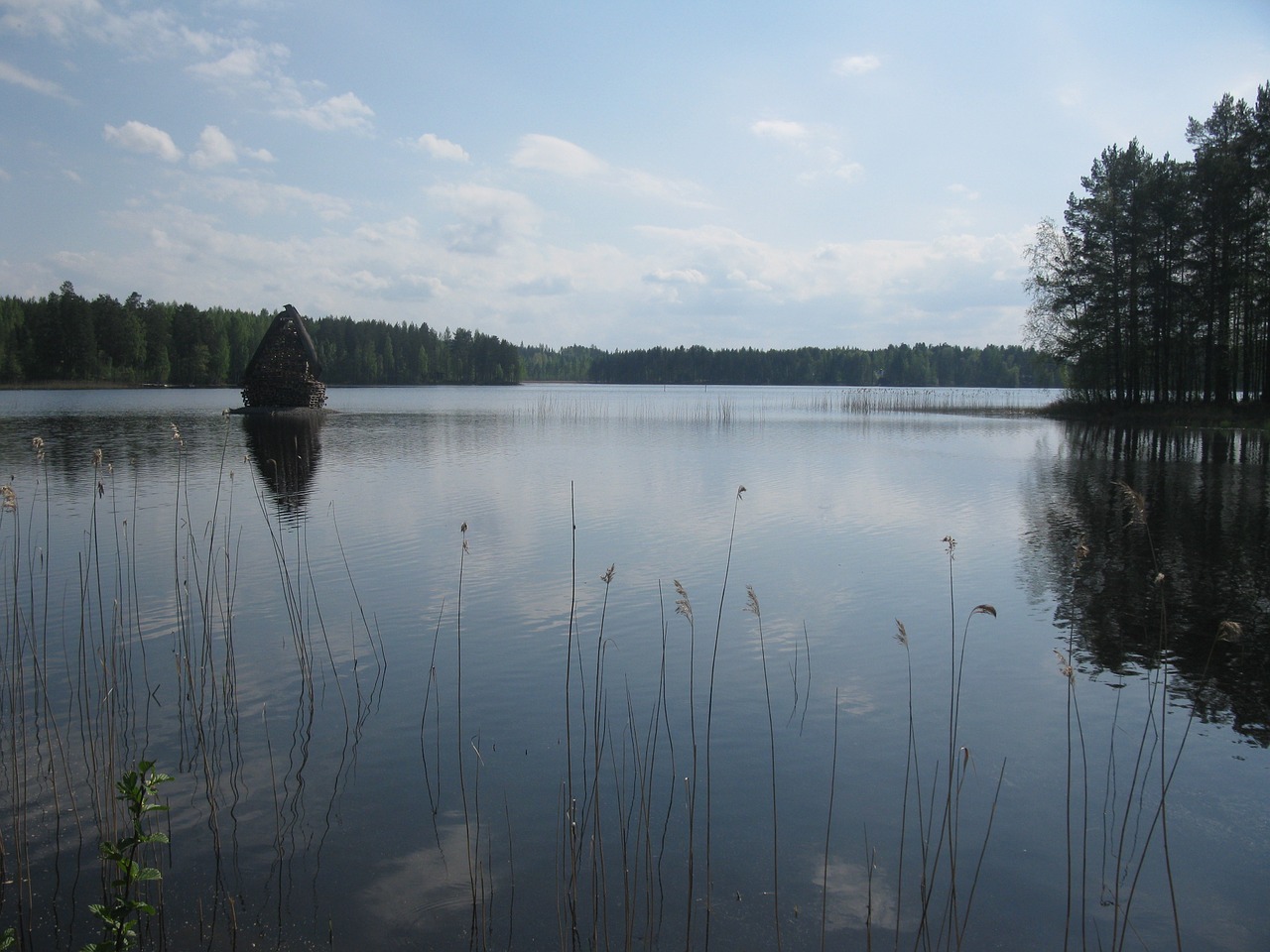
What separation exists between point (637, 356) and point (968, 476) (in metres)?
153

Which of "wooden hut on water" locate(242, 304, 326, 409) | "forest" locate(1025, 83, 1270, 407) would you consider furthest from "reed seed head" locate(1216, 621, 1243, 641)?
"wooden hut on water" locate(242, 304, 326, 409)

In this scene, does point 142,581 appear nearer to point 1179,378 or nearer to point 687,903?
point 687,903

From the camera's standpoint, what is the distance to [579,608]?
916cm

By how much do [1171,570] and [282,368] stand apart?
40.9 m

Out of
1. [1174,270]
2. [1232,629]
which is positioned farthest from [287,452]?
[1174,270]

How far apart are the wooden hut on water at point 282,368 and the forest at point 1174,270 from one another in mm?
36795

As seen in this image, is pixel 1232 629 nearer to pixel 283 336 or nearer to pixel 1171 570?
Answer: pixel 1171 570

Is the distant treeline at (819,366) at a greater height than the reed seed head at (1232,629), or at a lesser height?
greater

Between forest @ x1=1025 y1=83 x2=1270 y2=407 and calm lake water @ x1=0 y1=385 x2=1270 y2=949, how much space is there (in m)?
22.1

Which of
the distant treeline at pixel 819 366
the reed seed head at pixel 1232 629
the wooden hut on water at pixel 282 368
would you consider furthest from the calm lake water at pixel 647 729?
A: the distant treeline at pixel 819 366

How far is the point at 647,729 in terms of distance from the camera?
5.99 metres

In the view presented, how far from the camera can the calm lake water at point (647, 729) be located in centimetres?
416

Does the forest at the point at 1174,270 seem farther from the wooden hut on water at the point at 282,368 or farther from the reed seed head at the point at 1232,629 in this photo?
the wooden hut on water at the point at 282,368

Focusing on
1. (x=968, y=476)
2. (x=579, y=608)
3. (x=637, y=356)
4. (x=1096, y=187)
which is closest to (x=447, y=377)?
(x=637, y=356)
